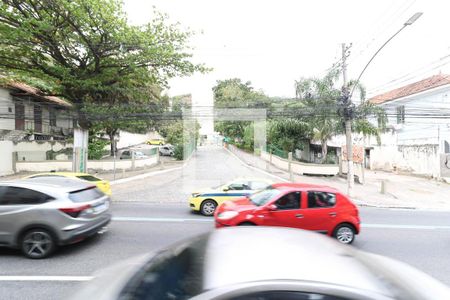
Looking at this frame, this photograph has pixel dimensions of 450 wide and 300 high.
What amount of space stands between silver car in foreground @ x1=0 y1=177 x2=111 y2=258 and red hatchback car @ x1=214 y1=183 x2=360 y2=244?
2941 mm

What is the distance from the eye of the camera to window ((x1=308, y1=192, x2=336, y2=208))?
20.5 feet

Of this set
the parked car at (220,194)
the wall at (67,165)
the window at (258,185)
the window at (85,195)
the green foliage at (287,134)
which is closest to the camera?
the window at (85,195)

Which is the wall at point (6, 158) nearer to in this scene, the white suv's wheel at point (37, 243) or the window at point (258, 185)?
the white suv's wheel at point (37, 243)

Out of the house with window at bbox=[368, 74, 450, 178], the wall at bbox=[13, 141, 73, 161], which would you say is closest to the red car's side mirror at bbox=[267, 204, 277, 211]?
the house with window at bbox=[368, 74, 450, 178]

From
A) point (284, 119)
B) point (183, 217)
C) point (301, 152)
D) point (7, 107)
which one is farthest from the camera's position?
point (301, 152)

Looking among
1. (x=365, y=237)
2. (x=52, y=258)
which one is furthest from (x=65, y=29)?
(x=365, y=237)

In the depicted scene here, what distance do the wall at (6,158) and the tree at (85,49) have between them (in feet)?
16.3

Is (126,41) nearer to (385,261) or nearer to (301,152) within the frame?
(385,261)

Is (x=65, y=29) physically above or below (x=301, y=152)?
above

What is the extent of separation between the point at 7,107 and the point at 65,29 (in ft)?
39.1

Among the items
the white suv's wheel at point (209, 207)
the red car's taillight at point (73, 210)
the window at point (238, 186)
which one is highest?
the red car's taillight at point (73, 210)

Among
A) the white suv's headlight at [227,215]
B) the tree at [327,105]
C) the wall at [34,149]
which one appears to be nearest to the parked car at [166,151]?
the wall at [34,149]

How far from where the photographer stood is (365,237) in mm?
7039

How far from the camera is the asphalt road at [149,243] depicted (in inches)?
164
